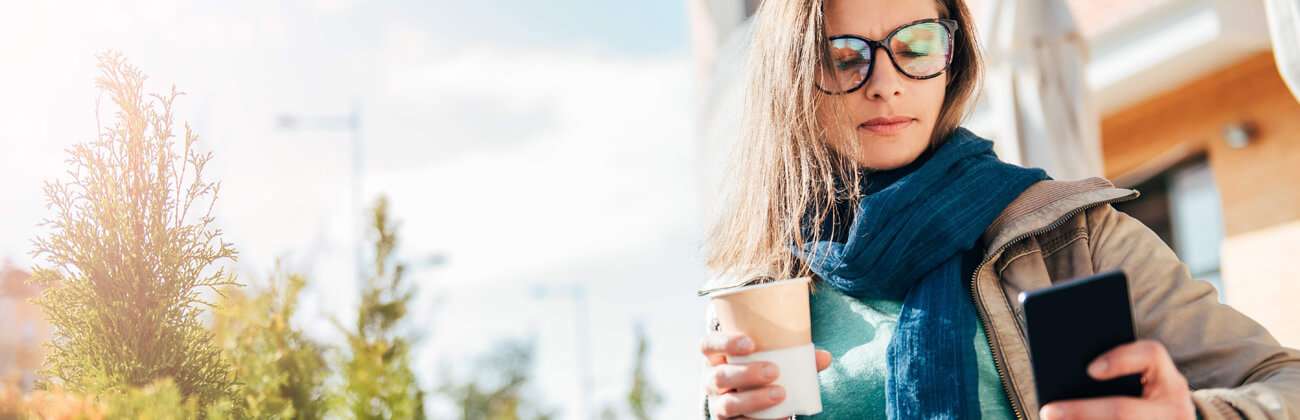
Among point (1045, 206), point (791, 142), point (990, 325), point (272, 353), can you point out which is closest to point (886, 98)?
point (791, 142)

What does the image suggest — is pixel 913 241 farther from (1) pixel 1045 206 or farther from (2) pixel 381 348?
(2) pixel 381 348

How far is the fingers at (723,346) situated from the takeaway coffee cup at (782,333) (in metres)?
0.02

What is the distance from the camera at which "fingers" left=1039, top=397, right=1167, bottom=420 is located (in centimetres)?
128

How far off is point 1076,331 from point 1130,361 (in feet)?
0.24

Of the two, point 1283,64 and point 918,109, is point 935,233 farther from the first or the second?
point 1283,64

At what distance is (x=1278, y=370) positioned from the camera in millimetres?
1543

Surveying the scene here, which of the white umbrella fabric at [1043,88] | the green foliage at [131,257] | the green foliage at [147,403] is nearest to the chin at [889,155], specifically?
the green foliage at [131,257]

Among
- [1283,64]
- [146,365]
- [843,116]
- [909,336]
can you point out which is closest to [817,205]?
[843,116]

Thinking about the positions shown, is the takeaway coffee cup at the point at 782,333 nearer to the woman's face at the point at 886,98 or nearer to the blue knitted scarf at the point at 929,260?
the blue knitted scarf at the point at 929,260

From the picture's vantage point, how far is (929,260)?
6.25ft

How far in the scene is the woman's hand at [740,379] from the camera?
156 centimetres

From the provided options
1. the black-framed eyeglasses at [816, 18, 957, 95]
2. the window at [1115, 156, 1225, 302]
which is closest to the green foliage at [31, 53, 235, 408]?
the black-framed eyeglasses at [816, 18, 957, 95]

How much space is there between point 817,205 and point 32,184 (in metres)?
1.36

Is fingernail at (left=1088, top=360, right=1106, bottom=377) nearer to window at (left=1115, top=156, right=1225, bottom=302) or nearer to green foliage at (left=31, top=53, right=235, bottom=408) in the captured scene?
green foliage at (left=31, top=53, right=235, bottom=408)
